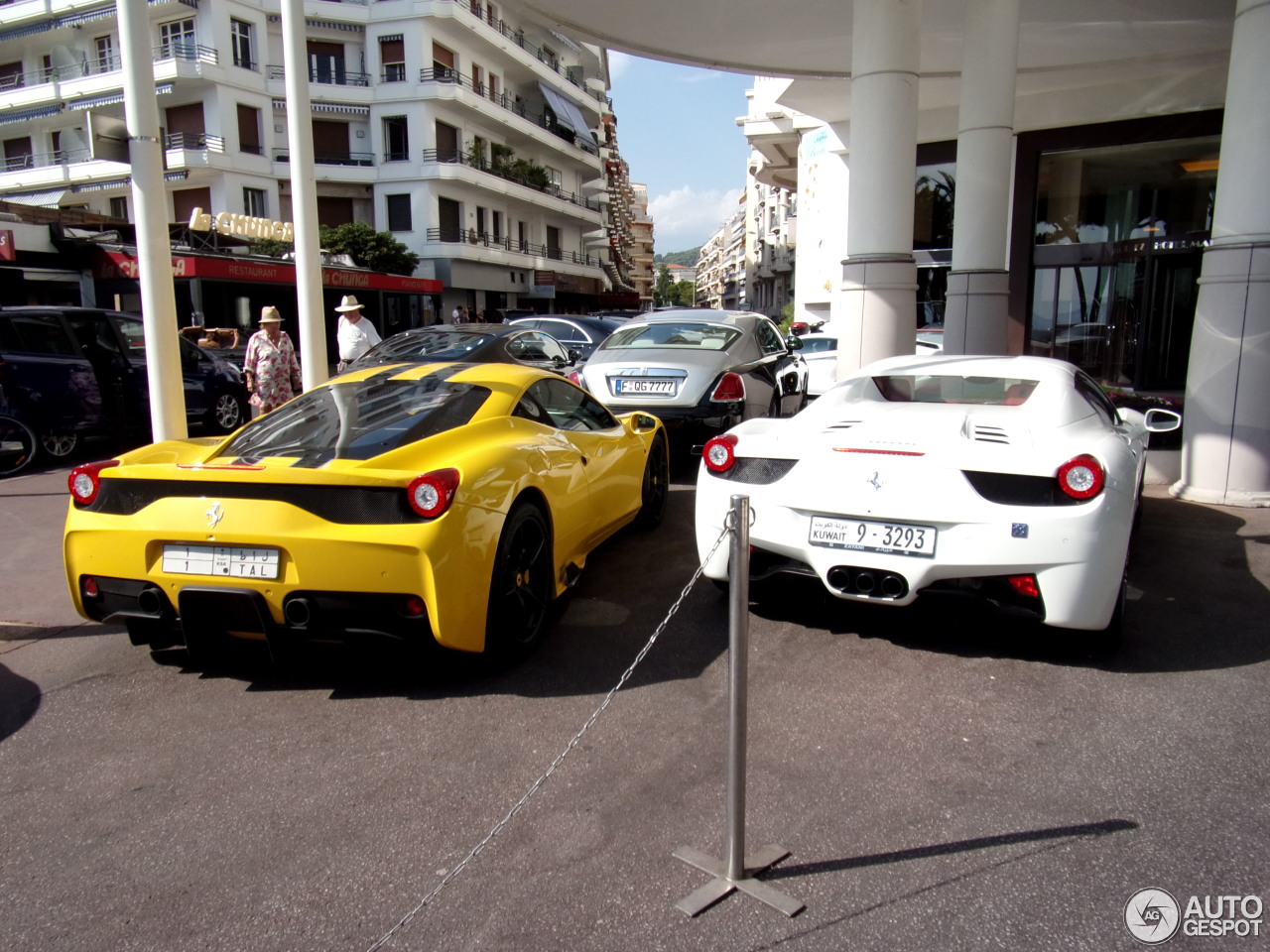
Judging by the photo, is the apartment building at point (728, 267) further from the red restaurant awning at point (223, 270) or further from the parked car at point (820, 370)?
the parked car at point (820, 370)

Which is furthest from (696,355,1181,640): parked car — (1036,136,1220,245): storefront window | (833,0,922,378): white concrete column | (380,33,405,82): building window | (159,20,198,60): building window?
(380,33,405,82): building window

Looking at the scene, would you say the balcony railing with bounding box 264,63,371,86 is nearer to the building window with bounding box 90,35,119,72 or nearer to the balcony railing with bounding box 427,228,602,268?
the balcony railing with bounding box 427,228,602,268

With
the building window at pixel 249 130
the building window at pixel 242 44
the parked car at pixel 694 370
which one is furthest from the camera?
the building window at pixel 249 130

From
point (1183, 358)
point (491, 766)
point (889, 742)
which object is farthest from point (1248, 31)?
point (1183, 358)

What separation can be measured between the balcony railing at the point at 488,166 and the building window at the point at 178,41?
377 inches

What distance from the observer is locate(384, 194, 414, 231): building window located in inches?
1587

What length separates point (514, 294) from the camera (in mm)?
48750

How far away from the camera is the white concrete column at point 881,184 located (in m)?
9.30

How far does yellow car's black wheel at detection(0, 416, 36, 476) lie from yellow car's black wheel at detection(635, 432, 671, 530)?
6.42 metres

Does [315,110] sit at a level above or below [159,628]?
above

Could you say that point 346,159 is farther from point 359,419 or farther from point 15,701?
point 15,701

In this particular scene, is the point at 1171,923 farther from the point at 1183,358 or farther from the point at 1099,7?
the point at 1183,358

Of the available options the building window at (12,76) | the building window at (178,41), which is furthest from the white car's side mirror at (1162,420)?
the building window at (12,76)

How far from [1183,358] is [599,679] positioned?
17.5m
